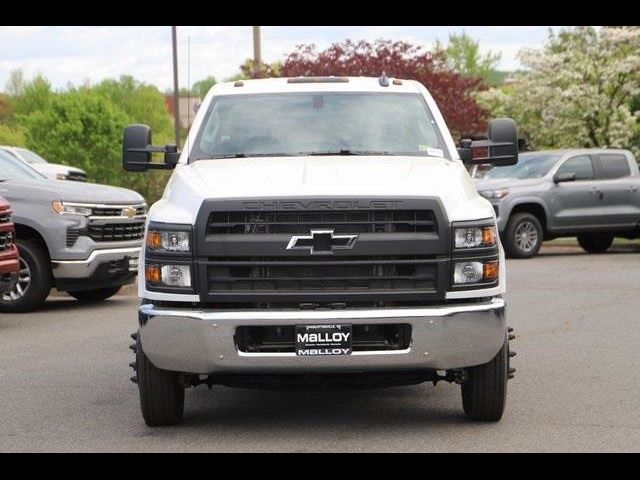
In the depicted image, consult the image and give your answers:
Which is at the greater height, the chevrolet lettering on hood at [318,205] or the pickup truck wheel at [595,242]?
the chevrolet lettering on hood at [318,205]

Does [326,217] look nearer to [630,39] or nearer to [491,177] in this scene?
[491,177]

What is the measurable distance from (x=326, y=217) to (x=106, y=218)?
751 cm

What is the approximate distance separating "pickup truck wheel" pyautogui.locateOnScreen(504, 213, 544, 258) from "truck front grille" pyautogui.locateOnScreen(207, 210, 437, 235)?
51.9 feet

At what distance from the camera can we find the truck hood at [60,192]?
14.0 metres

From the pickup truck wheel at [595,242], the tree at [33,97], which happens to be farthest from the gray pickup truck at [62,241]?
the tree at [33,97]

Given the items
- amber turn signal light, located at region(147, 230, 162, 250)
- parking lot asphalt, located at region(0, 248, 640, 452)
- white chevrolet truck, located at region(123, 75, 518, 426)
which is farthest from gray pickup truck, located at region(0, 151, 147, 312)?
amber turn signal light, located at region(147, 230, 162, 250)

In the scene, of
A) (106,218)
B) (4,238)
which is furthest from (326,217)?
(106,218)

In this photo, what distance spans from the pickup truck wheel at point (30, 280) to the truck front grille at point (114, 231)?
55cm

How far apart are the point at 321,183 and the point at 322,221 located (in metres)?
0.27

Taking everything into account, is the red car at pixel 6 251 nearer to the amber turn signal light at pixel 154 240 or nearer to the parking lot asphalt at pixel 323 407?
the parking lot asphalt at pixel 323 407

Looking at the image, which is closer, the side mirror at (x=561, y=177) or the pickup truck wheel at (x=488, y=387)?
the pickup truck wheel at (x=488, y=387)

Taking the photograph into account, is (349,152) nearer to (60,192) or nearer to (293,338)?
(293,338)

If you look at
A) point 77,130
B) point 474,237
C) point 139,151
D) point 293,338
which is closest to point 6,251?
point 139,151

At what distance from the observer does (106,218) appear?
1420 centimetres
